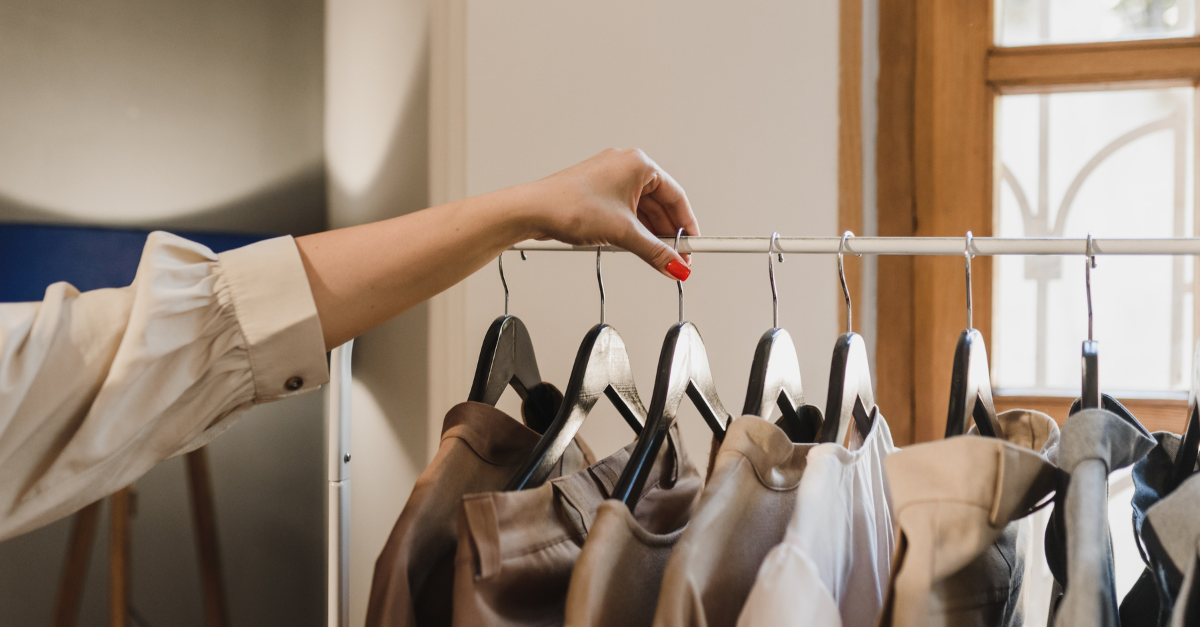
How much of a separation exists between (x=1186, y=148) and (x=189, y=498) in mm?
1826

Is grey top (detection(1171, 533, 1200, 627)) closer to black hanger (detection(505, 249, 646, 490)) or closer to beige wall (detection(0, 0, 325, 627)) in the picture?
black hanger (detection(505, 249, 646, 490))

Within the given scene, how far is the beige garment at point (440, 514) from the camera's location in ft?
1.87

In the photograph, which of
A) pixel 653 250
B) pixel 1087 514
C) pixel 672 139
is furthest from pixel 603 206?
pixel 672 139

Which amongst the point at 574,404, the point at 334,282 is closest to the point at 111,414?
the point at 334,282

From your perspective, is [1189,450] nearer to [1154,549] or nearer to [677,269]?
[1154,549]

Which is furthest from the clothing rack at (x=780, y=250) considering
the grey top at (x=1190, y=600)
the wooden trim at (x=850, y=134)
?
the wooden trim at (x=850, y=134)

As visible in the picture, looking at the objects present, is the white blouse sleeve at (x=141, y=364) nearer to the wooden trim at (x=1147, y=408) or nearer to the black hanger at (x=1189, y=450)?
the black hanger at (x=1189, y=450)

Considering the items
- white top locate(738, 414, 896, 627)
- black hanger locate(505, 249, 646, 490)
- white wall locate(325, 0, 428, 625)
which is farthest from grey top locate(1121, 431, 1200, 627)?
white wall locate(325, 0, 428, 625)

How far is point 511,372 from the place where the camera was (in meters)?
0.75

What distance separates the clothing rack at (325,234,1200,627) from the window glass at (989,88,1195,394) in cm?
69

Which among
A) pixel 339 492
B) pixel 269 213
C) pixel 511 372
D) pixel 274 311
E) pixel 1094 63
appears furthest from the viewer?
pixel 269 213

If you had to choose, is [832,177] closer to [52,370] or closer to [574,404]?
[574,404]

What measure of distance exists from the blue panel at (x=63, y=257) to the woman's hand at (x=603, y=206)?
99cm

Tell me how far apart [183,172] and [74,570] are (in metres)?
0.71
